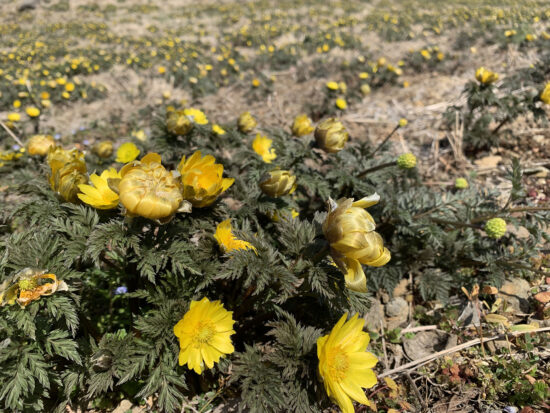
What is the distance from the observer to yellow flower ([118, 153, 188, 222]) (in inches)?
64.0

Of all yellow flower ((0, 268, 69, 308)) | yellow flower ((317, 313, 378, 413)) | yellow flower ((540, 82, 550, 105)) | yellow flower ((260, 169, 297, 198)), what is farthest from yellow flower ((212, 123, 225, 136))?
yellow flower ((540, 82, 550, 105))

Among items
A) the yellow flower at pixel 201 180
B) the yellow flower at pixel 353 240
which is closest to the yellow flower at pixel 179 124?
the yellow flower at pixel 201 180

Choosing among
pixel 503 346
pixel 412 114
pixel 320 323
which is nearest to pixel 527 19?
pixel 412 114

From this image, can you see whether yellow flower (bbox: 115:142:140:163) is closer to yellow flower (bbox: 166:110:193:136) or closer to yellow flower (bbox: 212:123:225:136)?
yellow flower (bbox: 166:110:193:136)

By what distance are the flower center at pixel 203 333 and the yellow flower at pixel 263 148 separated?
1.68 meters

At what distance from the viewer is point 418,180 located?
3691 mm

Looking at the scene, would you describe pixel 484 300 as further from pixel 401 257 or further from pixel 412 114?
pixel 412 114

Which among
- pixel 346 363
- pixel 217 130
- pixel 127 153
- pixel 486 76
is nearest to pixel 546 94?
pixel 486 76

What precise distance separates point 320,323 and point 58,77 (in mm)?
7342

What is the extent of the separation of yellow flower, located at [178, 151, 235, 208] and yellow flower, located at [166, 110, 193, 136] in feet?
3.56

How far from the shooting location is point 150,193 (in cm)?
163

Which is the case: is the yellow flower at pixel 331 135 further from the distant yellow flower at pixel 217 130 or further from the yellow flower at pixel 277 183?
the distant yellow flower at pixel 217 130

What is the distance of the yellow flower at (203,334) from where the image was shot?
194 cm

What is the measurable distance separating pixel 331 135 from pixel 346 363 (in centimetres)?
167
